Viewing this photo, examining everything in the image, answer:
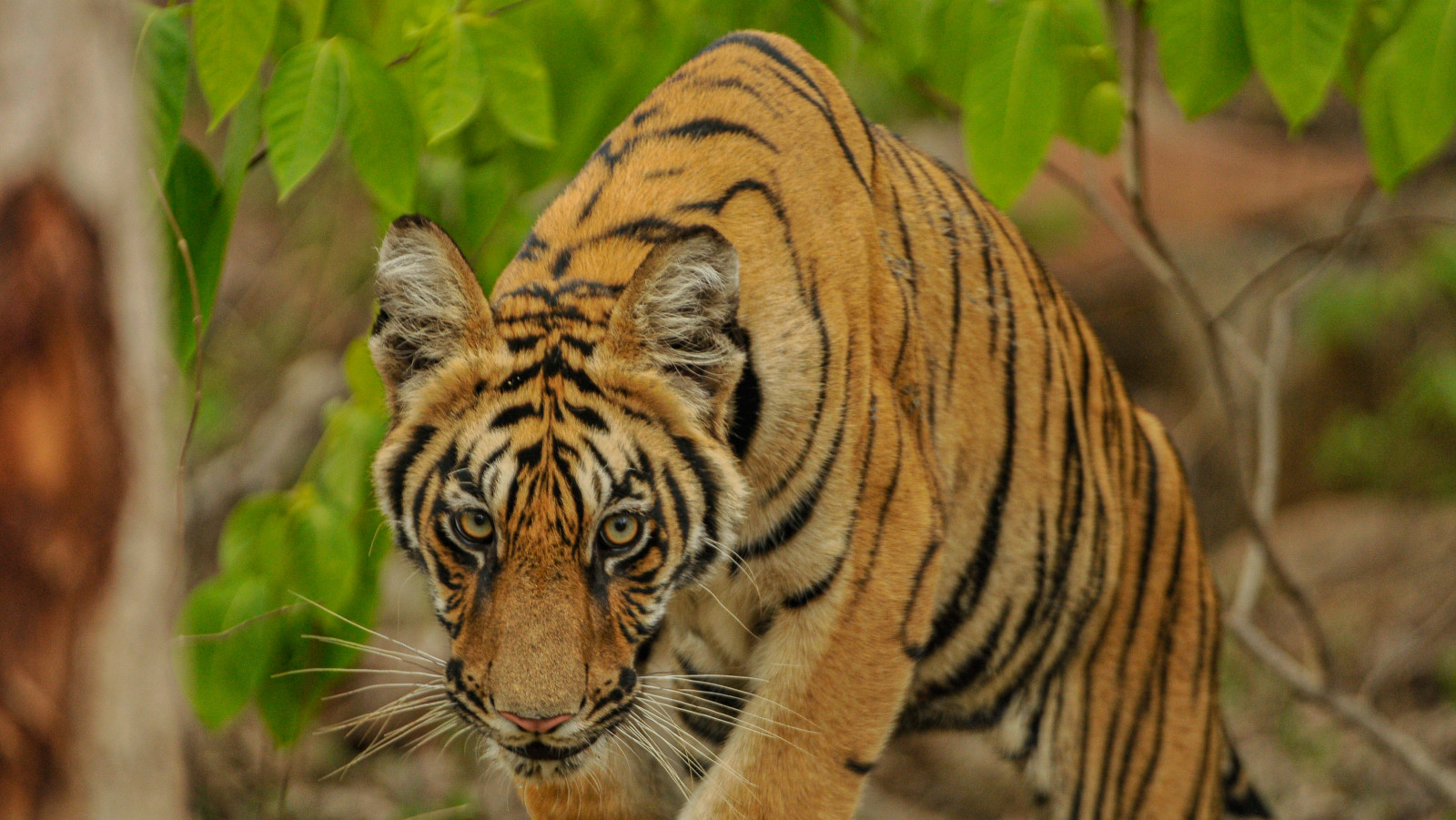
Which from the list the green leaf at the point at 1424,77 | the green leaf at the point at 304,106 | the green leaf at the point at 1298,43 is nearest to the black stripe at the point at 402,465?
the green leaf at the point at 304,106

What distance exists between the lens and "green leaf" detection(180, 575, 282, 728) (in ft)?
11.5

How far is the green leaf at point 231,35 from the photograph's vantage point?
2822 millimetres

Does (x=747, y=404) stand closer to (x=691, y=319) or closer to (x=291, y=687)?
(x=691, y=319)

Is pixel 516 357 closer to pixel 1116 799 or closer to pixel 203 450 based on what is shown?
pixel 1116 799

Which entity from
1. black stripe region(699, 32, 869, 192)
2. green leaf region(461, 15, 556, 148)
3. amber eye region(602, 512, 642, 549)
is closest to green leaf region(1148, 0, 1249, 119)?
black stripe region(699, 32, 869, 192)

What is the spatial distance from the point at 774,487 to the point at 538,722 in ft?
2.15

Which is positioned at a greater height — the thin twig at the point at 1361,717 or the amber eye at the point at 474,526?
the amber eye at the point at 474,526

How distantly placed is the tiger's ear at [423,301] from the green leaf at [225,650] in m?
1.18

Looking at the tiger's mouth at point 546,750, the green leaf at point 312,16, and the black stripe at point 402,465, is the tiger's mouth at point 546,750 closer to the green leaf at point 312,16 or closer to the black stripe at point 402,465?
the black stripe at point 402,465

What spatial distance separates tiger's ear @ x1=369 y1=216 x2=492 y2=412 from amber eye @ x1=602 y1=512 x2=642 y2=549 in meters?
0.43

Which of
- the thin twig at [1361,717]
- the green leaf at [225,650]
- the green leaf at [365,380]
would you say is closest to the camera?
the green leaf at [225,650]

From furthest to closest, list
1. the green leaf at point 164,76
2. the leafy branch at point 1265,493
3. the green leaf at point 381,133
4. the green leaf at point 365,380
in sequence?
the leafy branch at point 1265,493 → the green leaf at point 365,380 → the green leaf at point 381,133 → the green leaf at point 164,76

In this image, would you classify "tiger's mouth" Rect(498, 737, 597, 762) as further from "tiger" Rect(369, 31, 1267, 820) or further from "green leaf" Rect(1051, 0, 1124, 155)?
Answer: "green leaf" Rect(1051, 0, 1124, 155)

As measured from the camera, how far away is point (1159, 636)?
12.1ft
